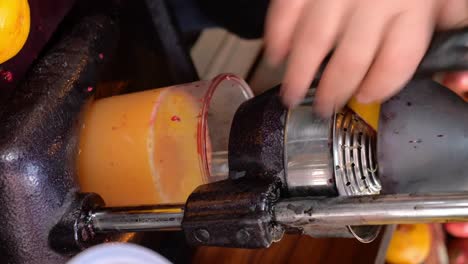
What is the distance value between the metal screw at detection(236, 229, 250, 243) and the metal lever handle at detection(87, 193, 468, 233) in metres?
0.02

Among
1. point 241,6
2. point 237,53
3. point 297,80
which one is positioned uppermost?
point 297,80

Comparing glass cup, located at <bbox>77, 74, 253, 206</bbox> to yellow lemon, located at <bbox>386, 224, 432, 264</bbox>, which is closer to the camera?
glass cup, located at <bbox>77, 74, 253, 206</bbox>

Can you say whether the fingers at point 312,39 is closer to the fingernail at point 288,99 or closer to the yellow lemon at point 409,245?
the fingernail at point 288,99

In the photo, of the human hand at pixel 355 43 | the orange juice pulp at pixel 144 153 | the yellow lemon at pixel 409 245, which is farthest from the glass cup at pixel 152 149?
the yellow lemon at pixel 409 245

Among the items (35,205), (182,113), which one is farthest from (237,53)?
(35,205)

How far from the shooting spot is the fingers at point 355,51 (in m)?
0.38

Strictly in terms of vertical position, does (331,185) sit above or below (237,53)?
above

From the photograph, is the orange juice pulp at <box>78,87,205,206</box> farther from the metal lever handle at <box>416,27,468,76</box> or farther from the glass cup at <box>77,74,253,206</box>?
the metal lever handle at <box>416,27,468,76</box>

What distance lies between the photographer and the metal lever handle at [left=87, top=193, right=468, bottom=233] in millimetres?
334

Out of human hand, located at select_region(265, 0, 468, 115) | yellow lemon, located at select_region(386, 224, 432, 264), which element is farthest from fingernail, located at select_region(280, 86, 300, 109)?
yellow lemon, located at select_region(386, 224, 432, 264)

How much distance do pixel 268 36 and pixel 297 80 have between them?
38 mm

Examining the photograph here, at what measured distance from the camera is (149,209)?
0.41 m

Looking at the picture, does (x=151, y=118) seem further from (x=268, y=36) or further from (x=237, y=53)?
(x=237, y=53)

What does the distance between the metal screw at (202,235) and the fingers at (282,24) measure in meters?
0.12
